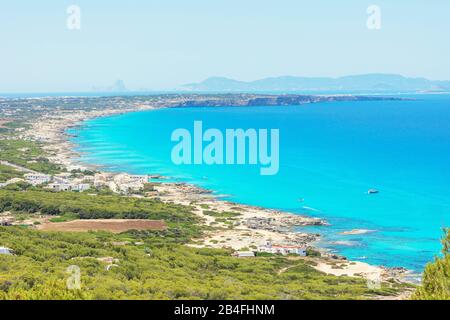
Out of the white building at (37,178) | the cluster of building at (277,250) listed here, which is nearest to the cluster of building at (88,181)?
the white building at (37,178)

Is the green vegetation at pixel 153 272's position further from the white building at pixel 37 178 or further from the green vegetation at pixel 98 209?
the white building at pixel 37 178

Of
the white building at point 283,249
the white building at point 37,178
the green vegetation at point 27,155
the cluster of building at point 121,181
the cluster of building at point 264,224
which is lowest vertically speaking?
the cluster of building at point 264,224

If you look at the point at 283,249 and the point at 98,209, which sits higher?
the point at 98,209

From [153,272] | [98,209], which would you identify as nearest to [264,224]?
[98,209]

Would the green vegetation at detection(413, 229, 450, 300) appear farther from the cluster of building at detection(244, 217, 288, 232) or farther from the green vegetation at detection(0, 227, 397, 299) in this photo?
the cluster of building at detection(244, 217, 288, 232)

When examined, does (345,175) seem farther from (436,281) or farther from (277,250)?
(436,281)

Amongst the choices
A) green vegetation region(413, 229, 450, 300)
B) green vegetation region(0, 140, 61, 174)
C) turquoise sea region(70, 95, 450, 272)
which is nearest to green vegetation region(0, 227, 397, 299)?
green vegetation region(413, 229, 450, 300)
